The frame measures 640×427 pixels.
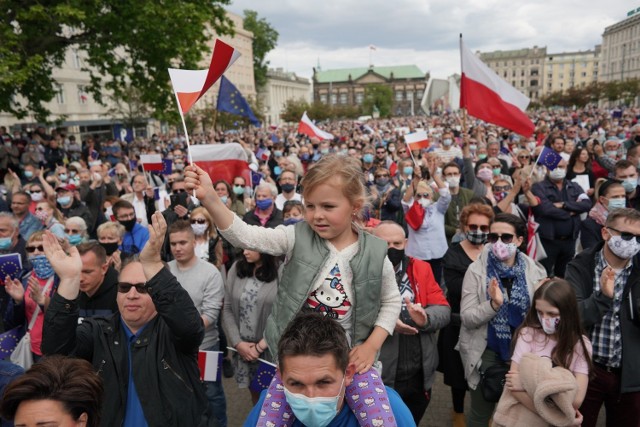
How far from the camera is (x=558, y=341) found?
115 inches

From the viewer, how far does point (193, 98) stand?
11.0 ft

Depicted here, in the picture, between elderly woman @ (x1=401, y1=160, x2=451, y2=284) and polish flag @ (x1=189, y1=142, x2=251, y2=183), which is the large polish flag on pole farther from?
polish flag @ (x1=189, y1=142, x2=251, y2=183)

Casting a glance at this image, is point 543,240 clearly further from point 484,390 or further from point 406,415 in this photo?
point 406,415

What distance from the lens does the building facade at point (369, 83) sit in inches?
6073

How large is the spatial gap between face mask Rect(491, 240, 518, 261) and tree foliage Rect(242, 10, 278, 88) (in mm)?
70936

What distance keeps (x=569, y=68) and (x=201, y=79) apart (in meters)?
169

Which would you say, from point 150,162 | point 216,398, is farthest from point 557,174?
point 150,162

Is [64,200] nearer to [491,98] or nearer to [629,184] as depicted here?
[491,98]

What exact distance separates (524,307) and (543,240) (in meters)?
3.49

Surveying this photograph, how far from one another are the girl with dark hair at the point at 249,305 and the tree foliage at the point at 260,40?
70.4m

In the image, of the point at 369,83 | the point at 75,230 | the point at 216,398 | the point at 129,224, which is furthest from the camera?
the point at 369,83

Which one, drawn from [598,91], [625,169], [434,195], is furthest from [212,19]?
[598,91]

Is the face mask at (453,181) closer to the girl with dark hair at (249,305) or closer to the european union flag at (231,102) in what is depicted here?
the girl with dark hair at (249,305)

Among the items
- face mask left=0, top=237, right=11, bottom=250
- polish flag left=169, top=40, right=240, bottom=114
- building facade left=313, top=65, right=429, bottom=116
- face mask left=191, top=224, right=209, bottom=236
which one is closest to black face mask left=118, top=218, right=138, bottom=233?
face mask left=191, top=224, right=209, bottom=236
